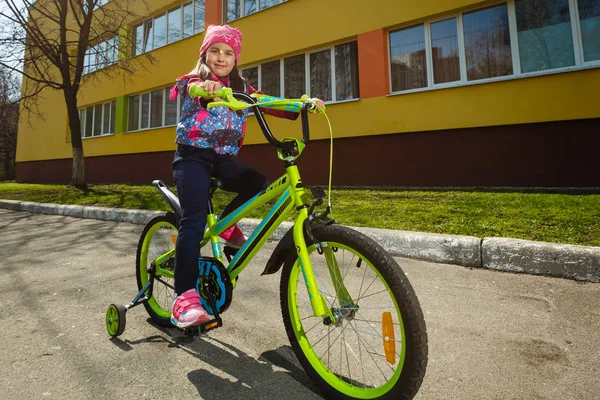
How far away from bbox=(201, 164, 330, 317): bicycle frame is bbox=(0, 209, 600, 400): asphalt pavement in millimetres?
463

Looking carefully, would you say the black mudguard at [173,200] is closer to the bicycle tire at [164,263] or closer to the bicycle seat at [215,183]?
the bicycle tire at [164,263]

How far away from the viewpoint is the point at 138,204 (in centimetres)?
741

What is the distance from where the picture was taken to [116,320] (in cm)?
209

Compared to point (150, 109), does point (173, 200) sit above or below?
below

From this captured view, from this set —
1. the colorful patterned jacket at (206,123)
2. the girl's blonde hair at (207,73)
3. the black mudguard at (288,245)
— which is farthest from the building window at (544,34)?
the black mudguard at (288,245)

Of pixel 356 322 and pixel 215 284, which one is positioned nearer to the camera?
pixel 356 322

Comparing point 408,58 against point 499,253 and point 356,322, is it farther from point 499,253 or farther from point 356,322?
point 356,322

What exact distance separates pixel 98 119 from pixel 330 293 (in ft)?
61.3

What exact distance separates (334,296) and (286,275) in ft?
0.87

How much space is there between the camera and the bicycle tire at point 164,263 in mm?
2334

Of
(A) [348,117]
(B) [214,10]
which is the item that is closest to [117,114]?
(B) [214,10]

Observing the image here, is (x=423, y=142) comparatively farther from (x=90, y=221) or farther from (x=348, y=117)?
(x=90, y=221)

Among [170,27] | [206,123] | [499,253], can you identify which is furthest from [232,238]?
[170,27]

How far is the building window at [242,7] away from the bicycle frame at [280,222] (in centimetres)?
1091
